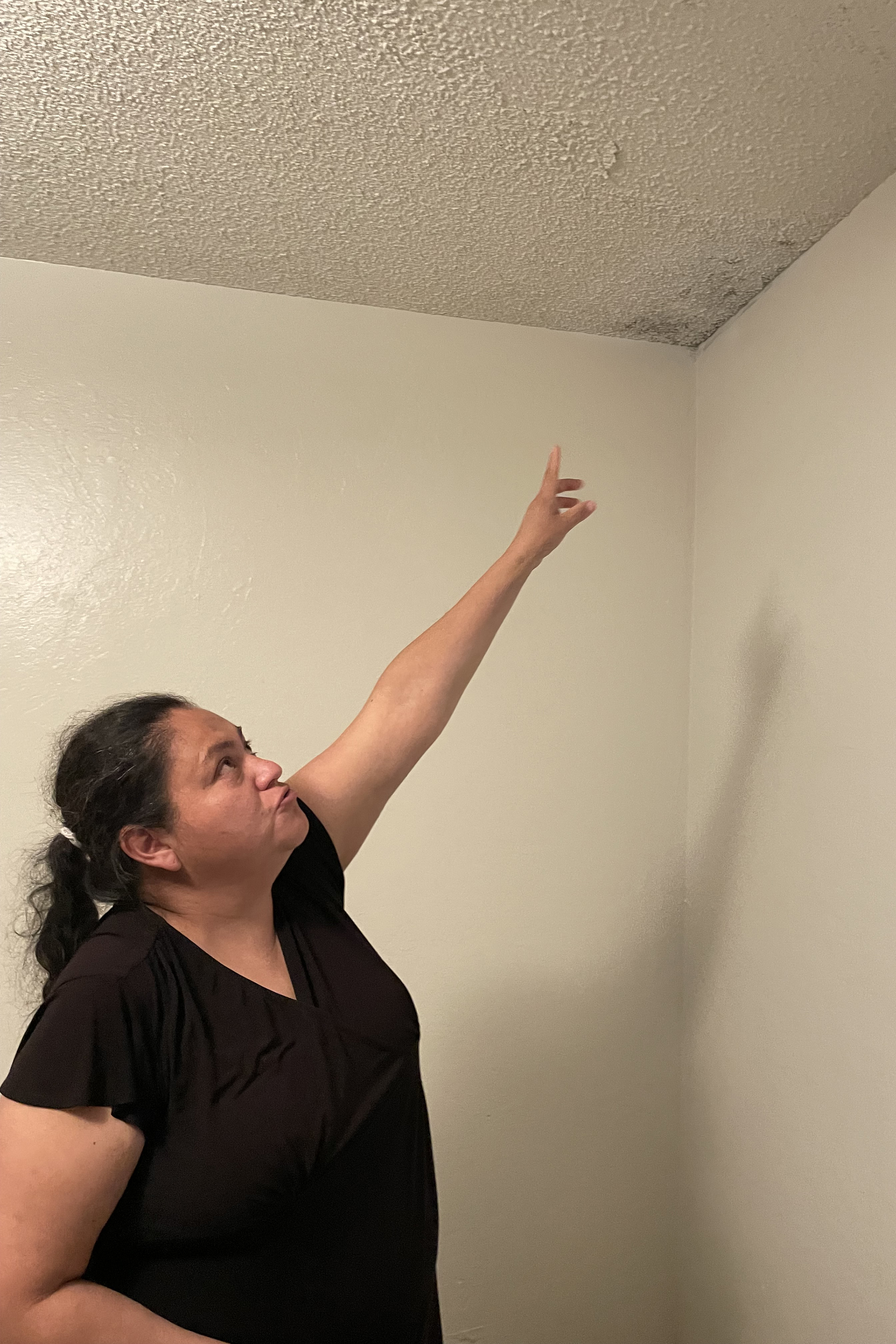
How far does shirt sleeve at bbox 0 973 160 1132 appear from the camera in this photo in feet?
3.05

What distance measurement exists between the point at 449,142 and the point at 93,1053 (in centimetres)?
133

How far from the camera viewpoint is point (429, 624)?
199 cm

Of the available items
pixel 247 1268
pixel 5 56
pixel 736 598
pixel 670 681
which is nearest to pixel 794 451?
pixel 736 598

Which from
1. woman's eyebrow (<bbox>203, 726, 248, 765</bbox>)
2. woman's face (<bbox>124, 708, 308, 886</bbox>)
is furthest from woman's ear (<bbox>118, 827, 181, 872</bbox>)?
woman's eyebrow (<bbox>203, 726, 248, 765</bbox>)

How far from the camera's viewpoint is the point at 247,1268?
1.04 m

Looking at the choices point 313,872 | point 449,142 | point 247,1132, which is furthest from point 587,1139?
point 449,142

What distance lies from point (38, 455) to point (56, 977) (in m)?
1.12

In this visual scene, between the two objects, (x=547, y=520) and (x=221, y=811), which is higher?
(x=547, y=520)

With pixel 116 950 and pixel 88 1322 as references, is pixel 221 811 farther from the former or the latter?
pixel 88 1322

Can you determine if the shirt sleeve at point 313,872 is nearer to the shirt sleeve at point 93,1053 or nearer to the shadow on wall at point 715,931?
the shirt sleeve at point 93,1053

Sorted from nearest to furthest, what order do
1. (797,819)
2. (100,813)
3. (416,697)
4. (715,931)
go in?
(100,813) < (416,697) < (797,819) < (715,931)

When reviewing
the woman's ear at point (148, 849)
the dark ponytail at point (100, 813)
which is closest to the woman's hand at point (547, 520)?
the dark ponytail at point (100, 813)

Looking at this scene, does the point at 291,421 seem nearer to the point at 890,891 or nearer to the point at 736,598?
the point at 736,598

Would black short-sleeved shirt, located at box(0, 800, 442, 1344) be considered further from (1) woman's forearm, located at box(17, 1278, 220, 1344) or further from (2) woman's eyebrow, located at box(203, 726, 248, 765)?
(2) woman's eyebrow, located at box(203, 726, 248, 765)
